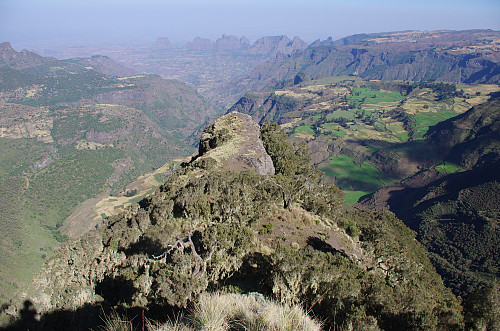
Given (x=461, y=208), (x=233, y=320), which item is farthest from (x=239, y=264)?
(x=461, y=208)

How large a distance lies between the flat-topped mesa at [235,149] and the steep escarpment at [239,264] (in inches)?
272

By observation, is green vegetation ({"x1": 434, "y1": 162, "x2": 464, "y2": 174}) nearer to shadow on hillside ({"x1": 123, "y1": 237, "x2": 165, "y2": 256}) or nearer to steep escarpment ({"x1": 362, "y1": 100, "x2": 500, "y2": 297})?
steep escarpment ({"x1": 362, "y1": 100, "x2": 500, "y2": 297})

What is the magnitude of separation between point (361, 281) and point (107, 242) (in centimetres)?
2316

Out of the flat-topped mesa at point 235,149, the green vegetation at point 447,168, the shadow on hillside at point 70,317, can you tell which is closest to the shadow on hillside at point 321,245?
the shadow on hillside at point 70,317

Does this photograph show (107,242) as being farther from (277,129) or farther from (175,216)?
(277,129)

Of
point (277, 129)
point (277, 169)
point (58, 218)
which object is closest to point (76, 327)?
point (277, 169)

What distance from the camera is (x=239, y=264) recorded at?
18484 mm

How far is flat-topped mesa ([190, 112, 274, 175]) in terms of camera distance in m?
43.3

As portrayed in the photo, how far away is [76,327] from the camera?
15820 millimetres

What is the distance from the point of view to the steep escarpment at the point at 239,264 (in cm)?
1480

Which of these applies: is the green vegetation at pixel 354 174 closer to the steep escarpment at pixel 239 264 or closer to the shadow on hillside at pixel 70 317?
the steep escarpment at pixel 239 264

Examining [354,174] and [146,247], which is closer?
[146,247]

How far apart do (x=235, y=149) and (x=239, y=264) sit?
102 ft

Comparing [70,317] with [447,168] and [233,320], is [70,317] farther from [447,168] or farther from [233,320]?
[447,168]
